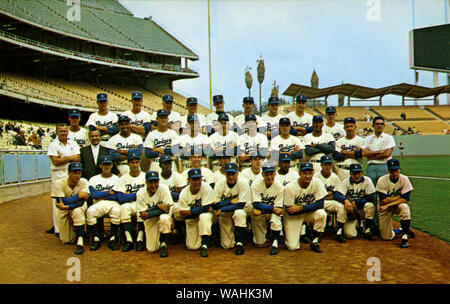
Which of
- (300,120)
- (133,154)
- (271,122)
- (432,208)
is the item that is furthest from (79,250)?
(432,208)

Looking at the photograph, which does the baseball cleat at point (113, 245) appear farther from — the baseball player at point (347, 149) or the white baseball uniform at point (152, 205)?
the baseball player at point (347, 149)

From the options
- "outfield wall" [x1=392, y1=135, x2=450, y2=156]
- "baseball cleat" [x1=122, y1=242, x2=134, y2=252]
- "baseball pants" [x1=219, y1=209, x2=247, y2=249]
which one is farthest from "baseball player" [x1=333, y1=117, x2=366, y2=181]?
"outfield wall" [x1=392, y1=135, x2=450, y2=156]

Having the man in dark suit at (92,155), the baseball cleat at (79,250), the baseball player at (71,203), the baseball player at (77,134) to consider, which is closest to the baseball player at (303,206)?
the baseball cleat at (79,250)

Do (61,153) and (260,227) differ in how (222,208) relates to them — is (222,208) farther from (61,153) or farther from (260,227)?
→ (61,153)

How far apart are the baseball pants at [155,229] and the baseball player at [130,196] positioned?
0.16 metres

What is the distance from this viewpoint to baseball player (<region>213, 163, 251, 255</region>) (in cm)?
621

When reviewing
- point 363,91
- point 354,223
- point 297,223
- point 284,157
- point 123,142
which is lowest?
point 354,223

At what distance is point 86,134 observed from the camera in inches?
307

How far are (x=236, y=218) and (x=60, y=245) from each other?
3.03 metres

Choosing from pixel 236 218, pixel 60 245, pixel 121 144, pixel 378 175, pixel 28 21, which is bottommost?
pixel 60 245

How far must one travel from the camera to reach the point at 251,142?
24.6 feet

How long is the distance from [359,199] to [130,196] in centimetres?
397
